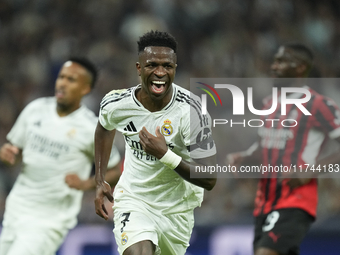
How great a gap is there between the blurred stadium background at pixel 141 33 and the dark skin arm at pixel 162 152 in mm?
5220

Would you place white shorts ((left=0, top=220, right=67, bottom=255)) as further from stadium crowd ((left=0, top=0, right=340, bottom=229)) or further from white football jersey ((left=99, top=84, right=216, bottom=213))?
stadium crowd ((left=0, top=0, right=340, bottom=229))

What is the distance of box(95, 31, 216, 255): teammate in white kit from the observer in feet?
11.4

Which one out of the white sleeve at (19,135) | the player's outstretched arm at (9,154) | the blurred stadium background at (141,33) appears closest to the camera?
the player's outstretched arm at (9,154)

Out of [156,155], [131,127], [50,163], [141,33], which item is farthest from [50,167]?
[141,33]

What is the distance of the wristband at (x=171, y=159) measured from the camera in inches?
133

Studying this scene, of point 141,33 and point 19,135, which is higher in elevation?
point 141,33

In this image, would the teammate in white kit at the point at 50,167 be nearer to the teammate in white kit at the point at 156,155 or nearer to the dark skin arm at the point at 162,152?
the teammate in white kit at the point at 156,155

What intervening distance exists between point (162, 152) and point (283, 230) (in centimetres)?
163

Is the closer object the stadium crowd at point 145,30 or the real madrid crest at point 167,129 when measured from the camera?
the real madrid crest at point 167,129

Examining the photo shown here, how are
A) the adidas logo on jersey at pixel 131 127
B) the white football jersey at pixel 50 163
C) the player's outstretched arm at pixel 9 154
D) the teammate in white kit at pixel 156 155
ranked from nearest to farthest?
1. the teammate in white kit at pixel 156 155
2. the adidas logo on jersey at pixel 131 127
3. the player's outstretched arm at pixel 9 154
4. the white football jersey at pixel 50 163

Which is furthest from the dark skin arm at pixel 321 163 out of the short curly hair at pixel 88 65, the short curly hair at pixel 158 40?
the short curly hair at pixel 88 65

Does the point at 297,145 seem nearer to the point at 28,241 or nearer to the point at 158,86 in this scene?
the point at 158,86

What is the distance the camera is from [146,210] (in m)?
3.70

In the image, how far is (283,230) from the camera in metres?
4.41
